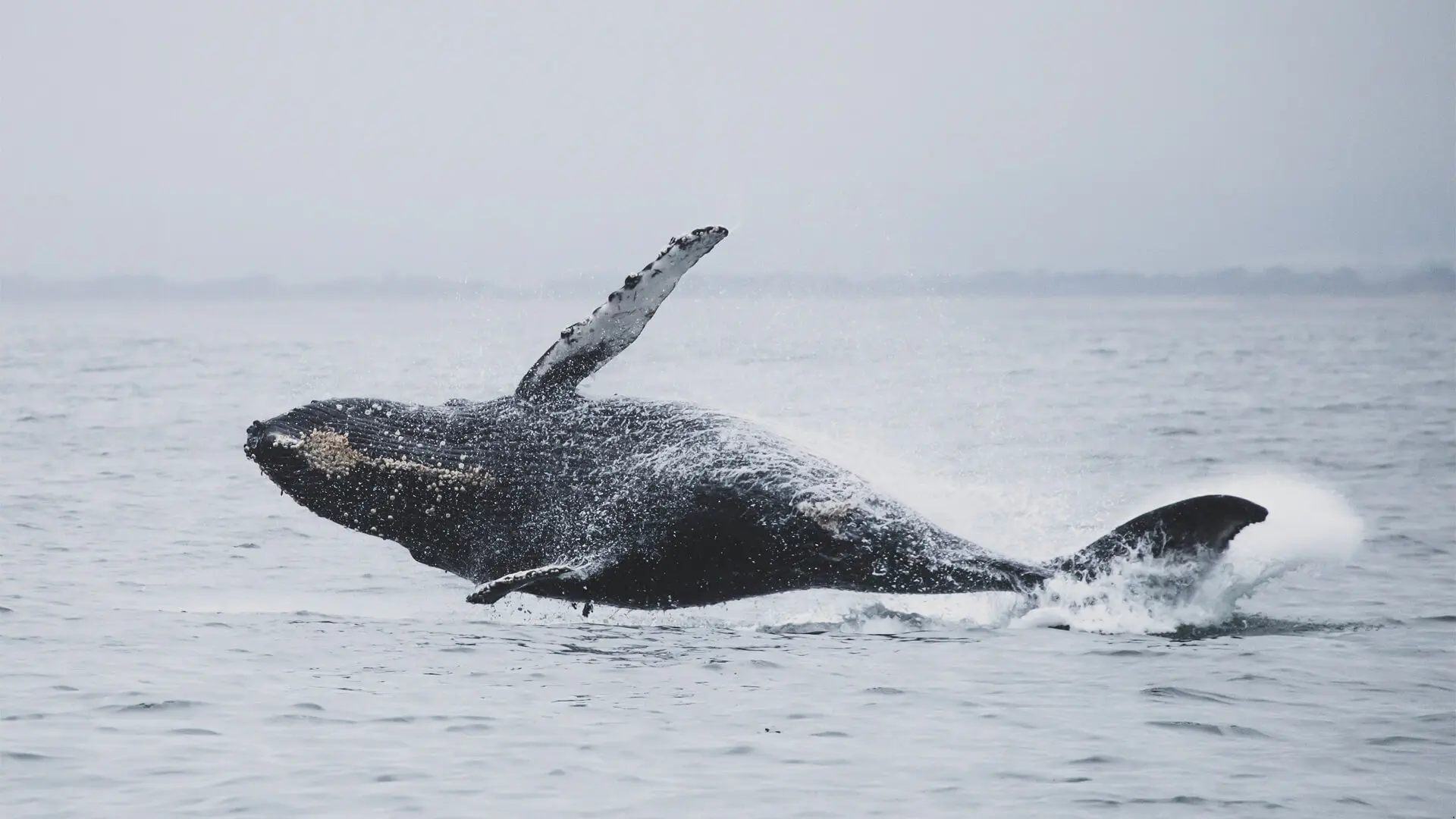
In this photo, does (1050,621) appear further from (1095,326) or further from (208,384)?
(1095,326)

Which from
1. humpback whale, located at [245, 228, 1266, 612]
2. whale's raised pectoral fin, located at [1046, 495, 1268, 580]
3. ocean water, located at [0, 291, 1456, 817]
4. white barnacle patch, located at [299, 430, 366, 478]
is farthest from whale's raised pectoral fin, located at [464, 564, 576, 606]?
whale's raised pectoral fin, located at [1046, 495, 1268, 580]

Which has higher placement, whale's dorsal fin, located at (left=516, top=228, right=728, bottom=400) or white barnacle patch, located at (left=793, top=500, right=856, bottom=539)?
whale's dorsal fin, located at (left=516, top=228, right=728, bottom=400)

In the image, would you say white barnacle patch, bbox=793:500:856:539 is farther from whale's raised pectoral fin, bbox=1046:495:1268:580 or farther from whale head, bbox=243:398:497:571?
whale head, bbox=243:398:497:571

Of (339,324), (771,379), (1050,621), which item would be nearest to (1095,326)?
(339,324)

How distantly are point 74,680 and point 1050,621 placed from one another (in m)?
6.31

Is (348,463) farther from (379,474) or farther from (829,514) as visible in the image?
(829,514)

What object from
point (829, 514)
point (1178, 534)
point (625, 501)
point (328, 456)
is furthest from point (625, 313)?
point (1178, 534)

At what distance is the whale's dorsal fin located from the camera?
1192cm

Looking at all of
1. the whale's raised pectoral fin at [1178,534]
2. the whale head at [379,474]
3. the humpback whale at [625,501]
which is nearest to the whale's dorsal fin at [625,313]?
the humpback whale at [625,501]

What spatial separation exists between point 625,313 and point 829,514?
7.08ft

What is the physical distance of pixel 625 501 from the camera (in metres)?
11.6

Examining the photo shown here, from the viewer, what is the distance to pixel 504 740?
9.05 meters

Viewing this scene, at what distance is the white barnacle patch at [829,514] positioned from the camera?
11203 millimetres

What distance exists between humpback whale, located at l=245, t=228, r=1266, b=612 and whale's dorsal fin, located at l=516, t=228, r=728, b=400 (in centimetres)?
1
